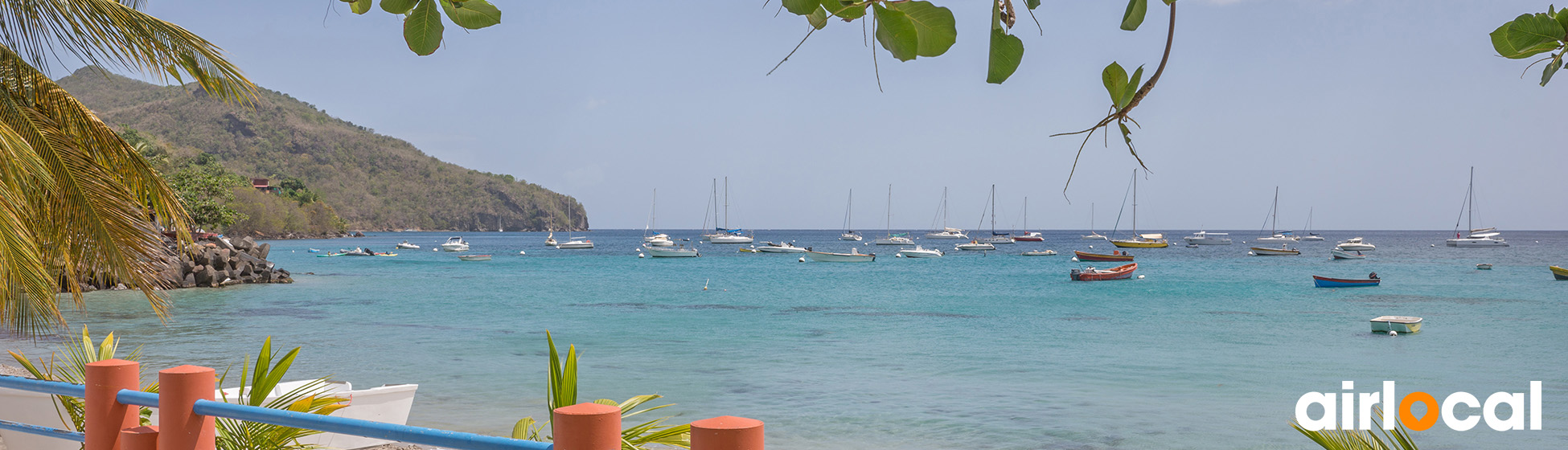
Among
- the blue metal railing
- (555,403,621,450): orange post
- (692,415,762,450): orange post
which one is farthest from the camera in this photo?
the blue metal railing

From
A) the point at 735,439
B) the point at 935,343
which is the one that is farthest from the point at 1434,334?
the point at 735,439

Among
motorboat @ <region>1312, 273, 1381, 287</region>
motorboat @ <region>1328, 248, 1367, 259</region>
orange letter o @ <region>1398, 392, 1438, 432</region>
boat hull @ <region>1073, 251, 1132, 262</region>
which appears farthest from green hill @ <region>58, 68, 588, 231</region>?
orange letter o @ <region>1398, 392, 1438, 432</region>

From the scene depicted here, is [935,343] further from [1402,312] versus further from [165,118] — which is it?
[165,118]

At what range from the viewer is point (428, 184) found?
16512cm

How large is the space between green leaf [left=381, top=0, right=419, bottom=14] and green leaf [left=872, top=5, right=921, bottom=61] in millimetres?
700

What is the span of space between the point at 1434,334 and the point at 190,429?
27966 millimetres

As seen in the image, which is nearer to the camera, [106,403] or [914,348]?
[106,403]

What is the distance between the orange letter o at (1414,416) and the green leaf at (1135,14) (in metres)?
13.4

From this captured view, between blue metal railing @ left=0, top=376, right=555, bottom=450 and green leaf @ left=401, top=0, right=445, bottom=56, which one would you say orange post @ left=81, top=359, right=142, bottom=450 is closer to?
blue metal railing @ left=0, top=376, right=555, bottom=450

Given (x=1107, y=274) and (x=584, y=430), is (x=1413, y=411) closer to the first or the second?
(x=584, y=430)

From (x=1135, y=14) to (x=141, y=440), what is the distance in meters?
3.09

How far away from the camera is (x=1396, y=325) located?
74.0 ft

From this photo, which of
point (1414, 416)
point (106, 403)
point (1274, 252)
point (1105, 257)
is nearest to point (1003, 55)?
point (106, 403)

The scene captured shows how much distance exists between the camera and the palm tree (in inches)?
212
